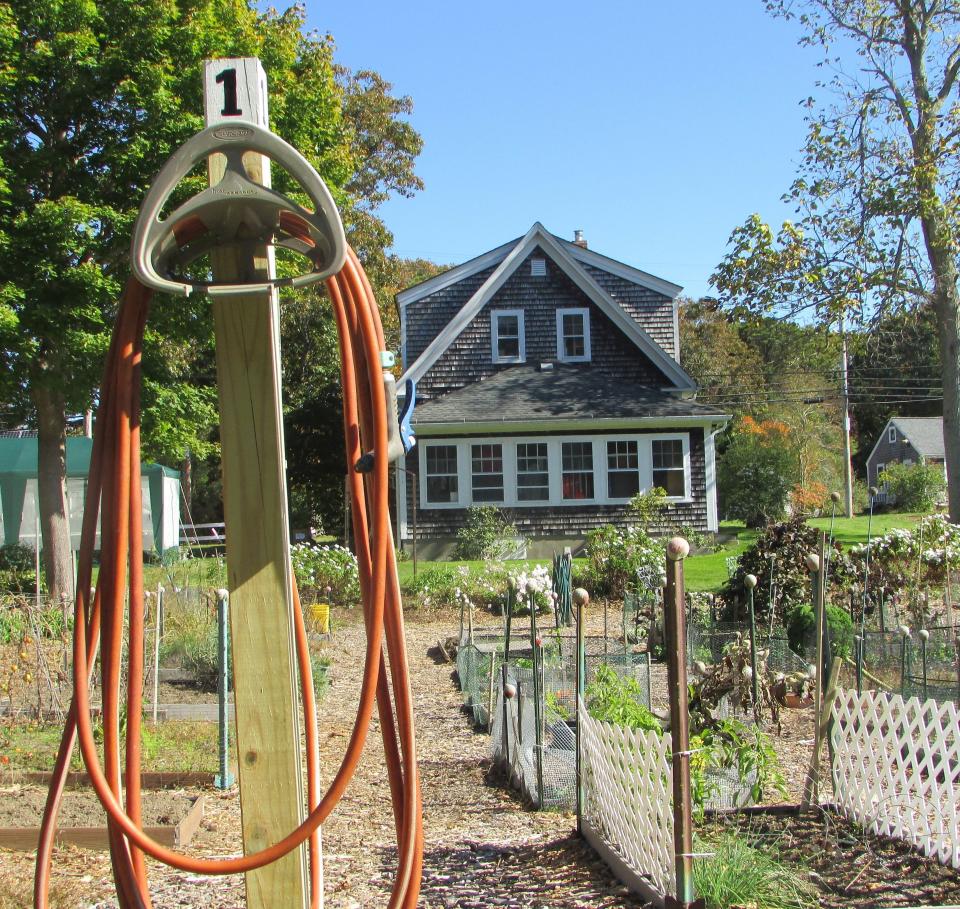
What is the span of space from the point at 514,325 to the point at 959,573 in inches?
471

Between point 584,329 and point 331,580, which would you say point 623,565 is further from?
point 584,329

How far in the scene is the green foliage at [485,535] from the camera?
2106cm

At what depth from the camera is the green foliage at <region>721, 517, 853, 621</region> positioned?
11.1 metres

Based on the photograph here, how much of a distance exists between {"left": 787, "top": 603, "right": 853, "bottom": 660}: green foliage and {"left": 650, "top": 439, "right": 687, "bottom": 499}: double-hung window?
1200 centimetres

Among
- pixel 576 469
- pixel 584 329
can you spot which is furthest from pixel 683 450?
pixel 584 329

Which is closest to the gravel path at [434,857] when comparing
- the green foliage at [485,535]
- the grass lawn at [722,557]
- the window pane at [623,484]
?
the grass lawn at [722,557]

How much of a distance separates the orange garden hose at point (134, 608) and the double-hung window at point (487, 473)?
19.7 meters

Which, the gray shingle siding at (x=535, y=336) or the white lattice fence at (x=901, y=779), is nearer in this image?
the white lattice fence at (x=901, y=779)

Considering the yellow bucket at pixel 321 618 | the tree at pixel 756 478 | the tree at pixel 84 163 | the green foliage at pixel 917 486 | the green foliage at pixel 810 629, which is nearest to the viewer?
the green foliage at pixel 810 629

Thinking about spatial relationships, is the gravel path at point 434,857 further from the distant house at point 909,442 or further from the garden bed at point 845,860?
the distant house at point 909,442

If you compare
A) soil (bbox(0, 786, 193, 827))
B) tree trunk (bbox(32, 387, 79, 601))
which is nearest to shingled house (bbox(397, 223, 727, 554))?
tree trunk (bbox(32, 387, 79, 601))

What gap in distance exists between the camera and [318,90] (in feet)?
51.2

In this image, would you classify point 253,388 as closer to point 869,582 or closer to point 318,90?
point 869,582

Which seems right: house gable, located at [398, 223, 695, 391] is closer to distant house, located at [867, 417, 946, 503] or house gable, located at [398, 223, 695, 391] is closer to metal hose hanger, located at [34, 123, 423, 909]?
metal hose hanger, located at [34, 123, 423, 909]
